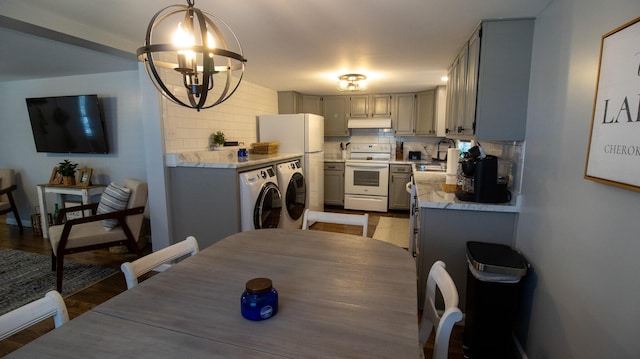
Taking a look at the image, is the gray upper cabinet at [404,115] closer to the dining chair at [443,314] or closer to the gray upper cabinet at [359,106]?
the gray upper cabinet at [359,106]

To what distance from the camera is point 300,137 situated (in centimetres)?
447

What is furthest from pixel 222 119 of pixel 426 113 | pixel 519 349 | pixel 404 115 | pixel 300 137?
pixel 519 349

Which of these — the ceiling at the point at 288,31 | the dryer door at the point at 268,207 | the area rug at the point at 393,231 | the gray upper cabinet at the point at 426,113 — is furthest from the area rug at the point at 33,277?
the gray upper cabinet at the point at 426,113

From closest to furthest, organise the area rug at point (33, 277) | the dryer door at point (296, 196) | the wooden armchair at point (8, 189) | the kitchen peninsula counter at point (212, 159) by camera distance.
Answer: the area rug at point (33, 277) < the kitchen peninsula counter at point (212, 159) < the dryer door at point (296, 196) < the wooden armchair at point (8, 189)

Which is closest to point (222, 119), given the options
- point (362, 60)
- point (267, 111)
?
point (267, 111)

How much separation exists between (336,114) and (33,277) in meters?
4.67

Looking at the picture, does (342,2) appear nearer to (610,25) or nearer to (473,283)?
(610,25)

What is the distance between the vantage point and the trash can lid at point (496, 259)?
1683 millimetres

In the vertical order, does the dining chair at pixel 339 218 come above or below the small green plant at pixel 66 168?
below

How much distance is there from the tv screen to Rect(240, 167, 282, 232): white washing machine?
224cm

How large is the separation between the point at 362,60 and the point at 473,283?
2.33 metres

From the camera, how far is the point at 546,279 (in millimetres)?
1583

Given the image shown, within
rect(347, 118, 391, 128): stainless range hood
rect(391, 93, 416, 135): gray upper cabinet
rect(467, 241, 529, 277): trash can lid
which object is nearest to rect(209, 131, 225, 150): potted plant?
rect(347, 118, 391, 128): stainless range hood

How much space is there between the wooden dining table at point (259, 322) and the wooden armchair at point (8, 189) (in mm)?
4717
